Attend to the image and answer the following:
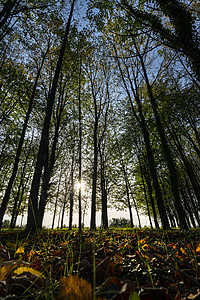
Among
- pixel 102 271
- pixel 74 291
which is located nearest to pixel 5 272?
pixel 74 291

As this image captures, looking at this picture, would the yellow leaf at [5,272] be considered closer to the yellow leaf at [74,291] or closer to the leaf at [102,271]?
the yellow leaf at [74,291]

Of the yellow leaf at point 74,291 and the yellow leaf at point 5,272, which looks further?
the yellow leaf at point 5,272

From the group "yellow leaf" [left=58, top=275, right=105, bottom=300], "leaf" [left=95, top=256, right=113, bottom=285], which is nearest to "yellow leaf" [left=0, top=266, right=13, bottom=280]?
"yellow leaf" [left=58, top=275, right=105, bottom=300]

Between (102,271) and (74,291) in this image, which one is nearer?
(74,291)

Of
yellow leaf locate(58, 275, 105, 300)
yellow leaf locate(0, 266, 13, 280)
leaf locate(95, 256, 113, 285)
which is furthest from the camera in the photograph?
leaf locate(95, 256, 113, 285)

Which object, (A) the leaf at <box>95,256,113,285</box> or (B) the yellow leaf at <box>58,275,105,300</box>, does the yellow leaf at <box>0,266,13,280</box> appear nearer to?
(B) the yellow leaf at <box>58,275,105,300</box>

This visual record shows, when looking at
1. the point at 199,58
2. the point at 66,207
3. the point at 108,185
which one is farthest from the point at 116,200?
the point at 199,58

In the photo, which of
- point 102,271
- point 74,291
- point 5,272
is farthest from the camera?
point 102,271

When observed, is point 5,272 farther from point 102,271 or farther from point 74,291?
point 102,271

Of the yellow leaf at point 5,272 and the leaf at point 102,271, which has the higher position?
the yellow leaf at point 5,272

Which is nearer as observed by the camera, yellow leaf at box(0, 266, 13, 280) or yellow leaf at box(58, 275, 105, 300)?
yellow leaf at box(58, 275, 105, 300)

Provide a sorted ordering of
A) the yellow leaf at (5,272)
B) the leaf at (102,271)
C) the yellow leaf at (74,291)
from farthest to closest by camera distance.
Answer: the leaf at (102,271), the yellow leaf at (5,272), the yellow leaf at (74,291)

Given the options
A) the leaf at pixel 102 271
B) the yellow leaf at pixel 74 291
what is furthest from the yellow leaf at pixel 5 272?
the leaf at pixel 102 271

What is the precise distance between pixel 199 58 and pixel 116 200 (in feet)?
67.8
